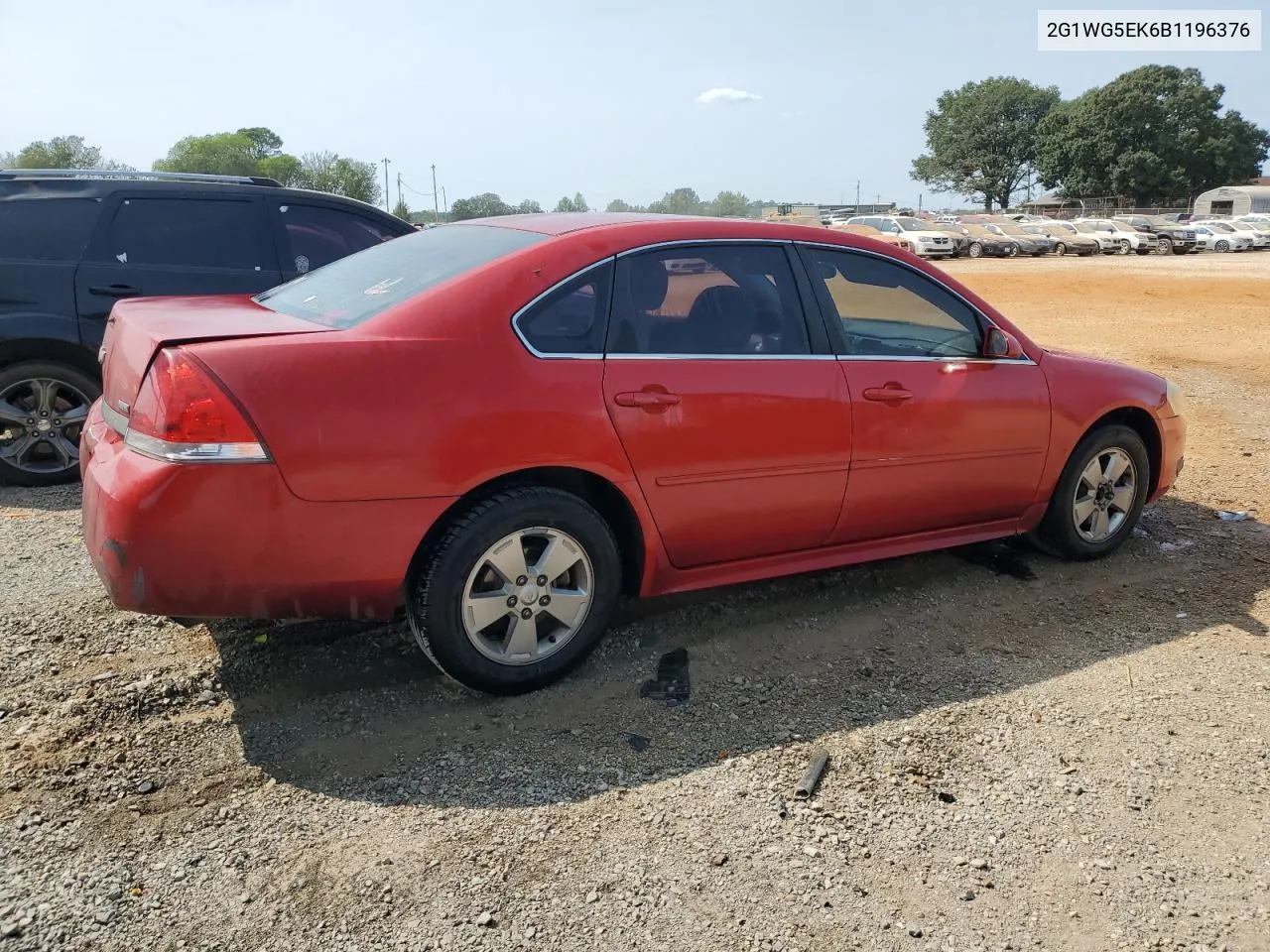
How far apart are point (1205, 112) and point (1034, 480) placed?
298ft

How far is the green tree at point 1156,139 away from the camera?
78375mm

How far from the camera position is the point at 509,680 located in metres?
3.46

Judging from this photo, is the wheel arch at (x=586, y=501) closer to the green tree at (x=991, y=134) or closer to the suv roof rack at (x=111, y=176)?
the suv roof rack at (x=111, y=176)

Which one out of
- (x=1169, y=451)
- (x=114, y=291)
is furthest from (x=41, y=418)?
(x=1169, y=451)

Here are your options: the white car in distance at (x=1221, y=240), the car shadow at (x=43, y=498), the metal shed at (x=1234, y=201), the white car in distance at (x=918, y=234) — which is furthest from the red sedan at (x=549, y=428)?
the metal shed at (x=1234, y=201)

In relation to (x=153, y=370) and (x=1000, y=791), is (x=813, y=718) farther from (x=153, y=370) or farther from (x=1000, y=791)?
(x=153, y=370)

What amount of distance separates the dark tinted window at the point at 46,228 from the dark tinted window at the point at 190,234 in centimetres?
15

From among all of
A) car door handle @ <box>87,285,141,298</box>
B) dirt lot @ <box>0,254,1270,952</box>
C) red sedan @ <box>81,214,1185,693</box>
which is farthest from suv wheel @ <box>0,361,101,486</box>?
red sedan @ <box>81,214,1185,693</box>

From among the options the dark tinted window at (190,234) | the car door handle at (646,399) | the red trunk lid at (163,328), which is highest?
the dark tinted window at (190,234)

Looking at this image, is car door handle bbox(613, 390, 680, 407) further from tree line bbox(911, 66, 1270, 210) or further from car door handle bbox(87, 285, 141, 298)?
tree line bbox(911, 66, 1270, 210)

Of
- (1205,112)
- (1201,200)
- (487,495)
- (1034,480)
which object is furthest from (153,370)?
(1205,112)

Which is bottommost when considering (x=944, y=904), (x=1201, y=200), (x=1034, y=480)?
(x=944, y=904)

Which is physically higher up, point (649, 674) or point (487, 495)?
point (487, 495)

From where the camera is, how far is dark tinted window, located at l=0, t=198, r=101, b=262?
591 centimetres
